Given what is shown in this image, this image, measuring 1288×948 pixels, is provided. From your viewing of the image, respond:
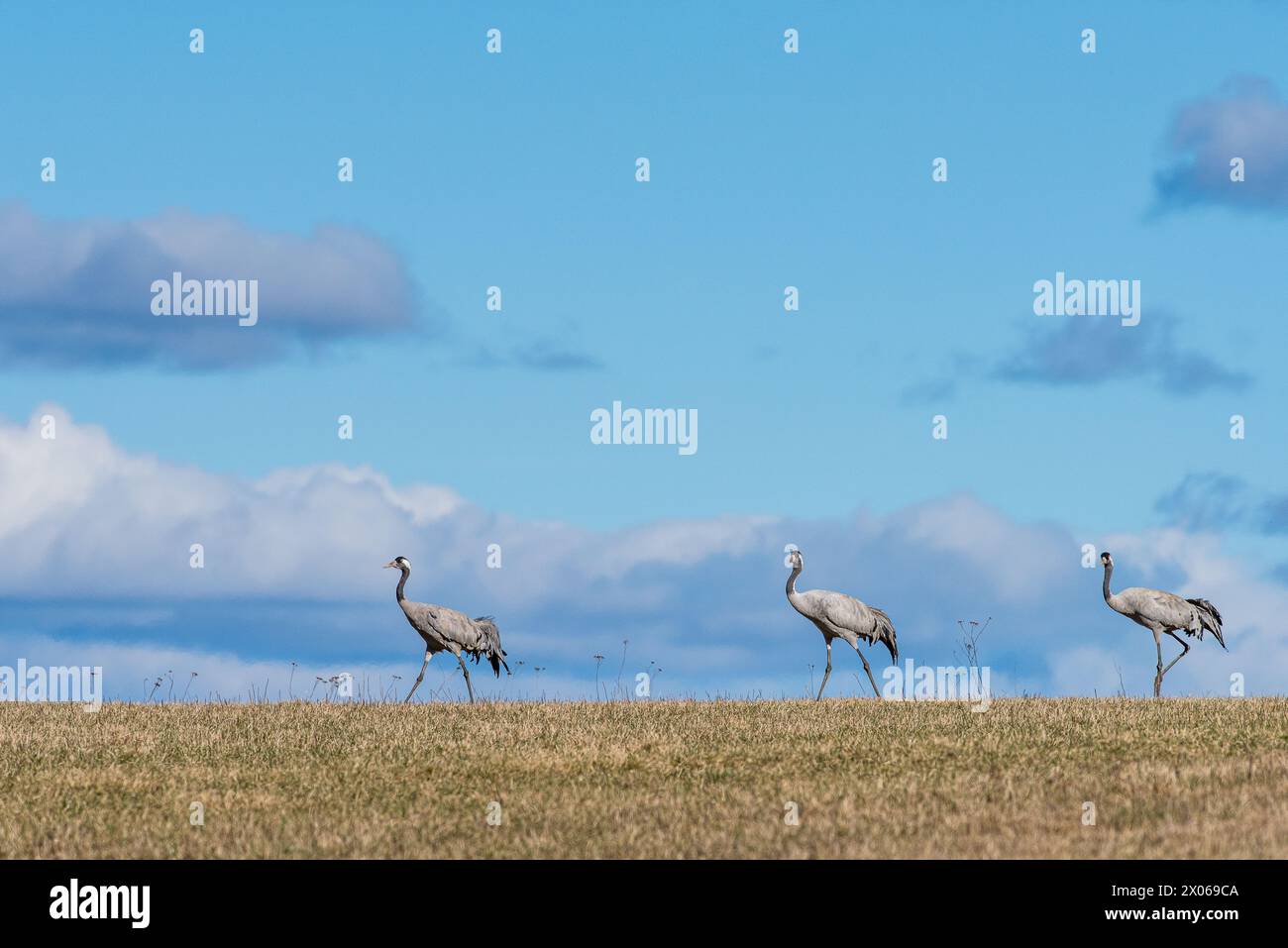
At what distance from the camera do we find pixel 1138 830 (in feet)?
47.5

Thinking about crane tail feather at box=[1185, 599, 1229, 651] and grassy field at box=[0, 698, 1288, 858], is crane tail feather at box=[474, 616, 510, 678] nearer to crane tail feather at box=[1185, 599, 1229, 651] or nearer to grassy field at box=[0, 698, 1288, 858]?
grassy field at box=[0, 698, 1288, 858]

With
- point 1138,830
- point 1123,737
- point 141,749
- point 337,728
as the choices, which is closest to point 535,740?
point 337,728

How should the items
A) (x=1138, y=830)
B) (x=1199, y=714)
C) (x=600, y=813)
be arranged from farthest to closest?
(x=1199, y=714) < (x=600, y=813) < (x=1138, y=830)

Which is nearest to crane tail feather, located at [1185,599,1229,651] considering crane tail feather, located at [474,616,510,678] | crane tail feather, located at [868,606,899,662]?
crane tail feather, located at [868,606,899,662]

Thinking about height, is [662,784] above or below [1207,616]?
below

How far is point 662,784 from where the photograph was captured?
57.6ft

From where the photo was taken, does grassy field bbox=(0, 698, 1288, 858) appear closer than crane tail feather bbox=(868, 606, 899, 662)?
Yes

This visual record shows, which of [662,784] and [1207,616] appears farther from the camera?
[1207,616]

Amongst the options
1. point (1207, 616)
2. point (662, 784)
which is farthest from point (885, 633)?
point (662, 784)

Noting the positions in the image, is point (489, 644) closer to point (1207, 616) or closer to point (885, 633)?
point (885, 633)

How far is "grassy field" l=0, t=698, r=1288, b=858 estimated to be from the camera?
14.6 metres

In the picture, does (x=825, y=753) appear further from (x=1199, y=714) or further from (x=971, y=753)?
(x=1199, y=714)
